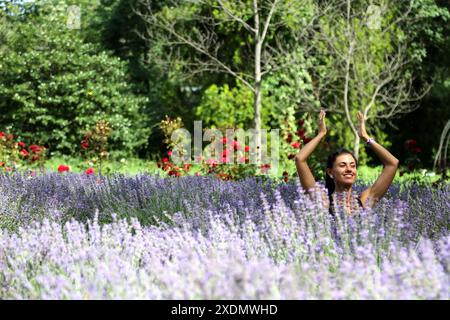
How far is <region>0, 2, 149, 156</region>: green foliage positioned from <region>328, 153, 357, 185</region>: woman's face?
1218 cm

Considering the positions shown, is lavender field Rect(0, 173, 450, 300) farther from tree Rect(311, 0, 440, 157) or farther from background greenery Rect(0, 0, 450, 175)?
background greenery Rect(0, 0, 450, 175)

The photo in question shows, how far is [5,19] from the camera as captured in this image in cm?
1739

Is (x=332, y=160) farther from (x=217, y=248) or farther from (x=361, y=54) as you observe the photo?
(x=361, y=54)

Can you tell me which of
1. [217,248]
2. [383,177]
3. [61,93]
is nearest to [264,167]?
[383,177]

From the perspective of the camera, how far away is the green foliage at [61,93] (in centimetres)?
1562

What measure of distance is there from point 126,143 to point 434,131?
24.2 feet

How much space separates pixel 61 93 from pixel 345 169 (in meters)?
13.2

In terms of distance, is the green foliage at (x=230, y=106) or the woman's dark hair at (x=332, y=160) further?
the green foliage at (x=230, y=106)

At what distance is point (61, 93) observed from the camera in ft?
52.8

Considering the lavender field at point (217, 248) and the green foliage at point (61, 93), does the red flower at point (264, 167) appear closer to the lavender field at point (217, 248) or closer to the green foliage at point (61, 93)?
the lavender field at point (217, 248)

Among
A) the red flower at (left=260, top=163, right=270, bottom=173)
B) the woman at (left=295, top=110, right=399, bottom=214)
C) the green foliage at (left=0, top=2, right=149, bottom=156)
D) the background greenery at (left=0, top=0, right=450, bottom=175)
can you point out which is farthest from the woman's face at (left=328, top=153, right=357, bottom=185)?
the green foliage at (left=0, top=2, right=149, bottom=156)

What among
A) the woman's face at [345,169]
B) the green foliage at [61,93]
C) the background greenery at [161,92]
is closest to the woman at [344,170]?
the woman's face at [345,169]

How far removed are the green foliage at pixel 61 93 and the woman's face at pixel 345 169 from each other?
12.2m

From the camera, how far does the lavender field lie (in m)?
2.20
